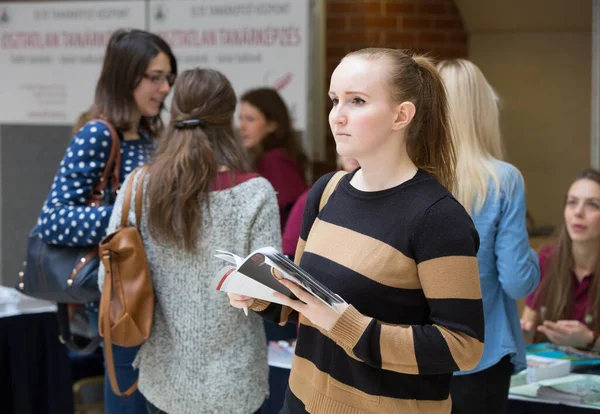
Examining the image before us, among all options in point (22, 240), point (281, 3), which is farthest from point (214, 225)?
point (22, 240)

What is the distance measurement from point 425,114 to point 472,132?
2.43 feet

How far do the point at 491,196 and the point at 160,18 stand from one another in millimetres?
3215

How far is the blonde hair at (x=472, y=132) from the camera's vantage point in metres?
2.33

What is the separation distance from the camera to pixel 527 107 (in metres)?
5.89

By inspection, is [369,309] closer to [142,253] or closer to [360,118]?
[360,118]

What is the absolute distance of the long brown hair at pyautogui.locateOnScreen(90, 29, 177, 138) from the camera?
2.86 meters

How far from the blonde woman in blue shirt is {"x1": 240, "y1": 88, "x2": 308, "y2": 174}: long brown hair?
2149 millimetres

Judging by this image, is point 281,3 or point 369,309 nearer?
point 369,309

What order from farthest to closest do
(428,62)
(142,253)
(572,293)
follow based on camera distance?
(572,293)
(142,253)
(428,62)

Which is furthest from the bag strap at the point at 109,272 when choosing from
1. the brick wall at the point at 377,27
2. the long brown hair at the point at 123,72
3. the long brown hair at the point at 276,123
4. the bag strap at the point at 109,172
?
the brick wall at the point at 377,27

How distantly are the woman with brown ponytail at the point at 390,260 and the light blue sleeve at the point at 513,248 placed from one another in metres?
0.61

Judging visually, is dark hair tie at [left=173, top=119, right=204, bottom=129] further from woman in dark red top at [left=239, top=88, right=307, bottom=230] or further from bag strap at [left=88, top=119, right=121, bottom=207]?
woman in dark red top at [left=239, top=88, right=307, bottom=230]

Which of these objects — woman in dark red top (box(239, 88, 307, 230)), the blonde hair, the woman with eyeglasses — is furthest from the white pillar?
the woman with eyeglasses

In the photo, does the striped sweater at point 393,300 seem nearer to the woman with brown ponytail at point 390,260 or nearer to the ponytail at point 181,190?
the woman with brown ponytail at point 390,260
